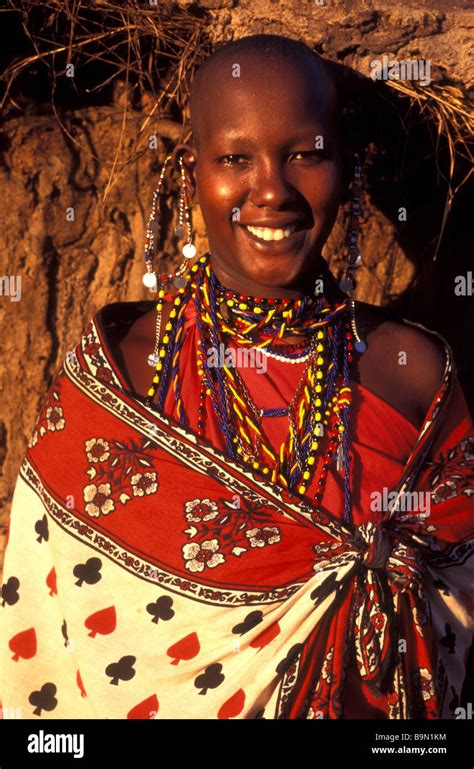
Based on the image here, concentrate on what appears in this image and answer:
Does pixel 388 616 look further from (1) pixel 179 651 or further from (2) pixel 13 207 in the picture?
(2) pixel 13 207

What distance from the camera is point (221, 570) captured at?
220 centimetres

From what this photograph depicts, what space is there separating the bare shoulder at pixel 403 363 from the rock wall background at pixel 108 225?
774 millimetres

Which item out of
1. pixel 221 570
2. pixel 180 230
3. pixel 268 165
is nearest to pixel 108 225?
pixel 180 230

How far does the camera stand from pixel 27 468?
244 cm

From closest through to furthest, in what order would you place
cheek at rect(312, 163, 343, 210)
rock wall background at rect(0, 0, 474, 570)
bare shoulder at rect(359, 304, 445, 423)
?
1. cheek at rect(312, 163, 343, 210)
2. bare shoulder at rect(359, 304, 445, 423)
3. rock wall background at rect(0, 0, 474, 570)

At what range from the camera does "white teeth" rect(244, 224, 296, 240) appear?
2230mm

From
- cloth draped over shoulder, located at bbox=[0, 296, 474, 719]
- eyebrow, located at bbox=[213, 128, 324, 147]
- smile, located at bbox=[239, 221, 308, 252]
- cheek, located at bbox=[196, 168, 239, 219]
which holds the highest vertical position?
eyebrow, located at bbox=[213, 128, 324, 147]

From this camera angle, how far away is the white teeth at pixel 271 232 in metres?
2.23

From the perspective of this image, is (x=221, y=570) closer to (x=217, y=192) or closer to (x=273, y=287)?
(x=273, y=287)

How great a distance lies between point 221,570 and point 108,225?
5.26ft

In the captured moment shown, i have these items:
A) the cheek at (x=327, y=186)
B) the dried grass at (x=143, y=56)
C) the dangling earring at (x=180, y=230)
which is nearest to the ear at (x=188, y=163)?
the dangling earring at (x=180, y=230)

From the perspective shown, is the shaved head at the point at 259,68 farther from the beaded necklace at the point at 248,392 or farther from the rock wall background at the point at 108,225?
the rock wall background at the point at 108,225

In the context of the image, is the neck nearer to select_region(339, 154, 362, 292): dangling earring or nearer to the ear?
select_region(339, 154, 362, 292): dangling earring

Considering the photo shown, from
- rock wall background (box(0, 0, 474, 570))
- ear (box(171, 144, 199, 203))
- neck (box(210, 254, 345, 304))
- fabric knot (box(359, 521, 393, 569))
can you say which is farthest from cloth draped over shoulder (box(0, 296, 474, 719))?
rock wall background (box(0, 0, 474, 570))
